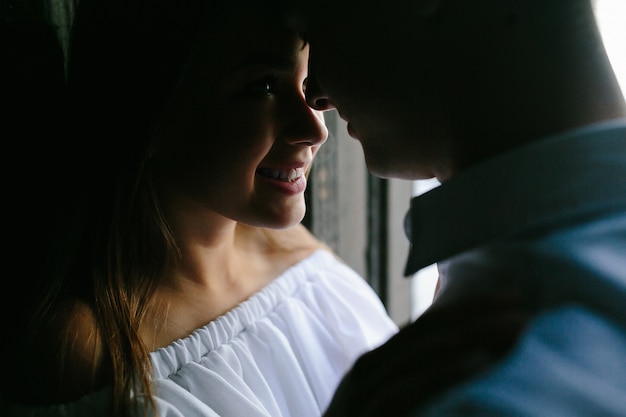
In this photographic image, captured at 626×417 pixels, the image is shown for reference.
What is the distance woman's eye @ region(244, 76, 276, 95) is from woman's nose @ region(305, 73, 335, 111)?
→ 9cm

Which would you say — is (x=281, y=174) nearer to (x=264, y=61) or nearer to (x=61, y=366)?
(x=264, y=61)

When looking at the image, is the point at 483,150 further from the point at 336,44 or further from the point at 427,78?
the point at 336,44

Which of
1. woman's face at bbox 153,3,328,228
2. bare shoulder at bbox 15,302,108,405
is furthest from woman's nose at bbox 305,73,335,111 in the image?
bare shoulder at bbox 15,302,108,405

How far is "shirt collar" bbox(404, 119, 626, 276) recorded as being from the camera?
0.45 meters

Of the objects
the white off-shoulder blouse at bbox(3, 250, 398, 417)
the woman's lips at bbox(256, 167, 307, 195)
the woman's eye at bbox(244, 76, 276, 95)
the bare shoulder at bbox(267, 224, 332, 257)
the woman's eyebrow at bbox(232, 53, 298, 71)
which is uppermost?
the woman's eyebrow at bbox(232, 53, 298, 71)

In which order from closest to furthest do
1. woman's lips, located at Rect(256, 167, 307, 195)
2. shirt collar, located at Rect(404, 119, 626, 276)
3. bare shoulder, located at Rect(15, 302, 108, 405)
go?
shirt collar, located at Rect(404, 119, 626, 276) < bare shoulder, located at Rect(15, 302, 108, 405) < woman's lips, located at Rect(256, 167, 307, 195)

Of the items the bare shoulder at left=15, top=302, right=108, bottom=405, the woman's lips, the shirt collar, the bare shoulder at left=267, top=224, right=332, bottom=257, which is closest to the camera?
the shirt collar

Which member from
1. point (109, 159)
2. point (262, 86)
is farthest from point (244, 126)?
point (109, 159)

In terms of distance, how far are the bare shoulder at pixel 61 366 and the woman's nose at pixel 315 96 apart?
15.1 inches

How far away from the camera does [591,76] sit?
0.47 meters

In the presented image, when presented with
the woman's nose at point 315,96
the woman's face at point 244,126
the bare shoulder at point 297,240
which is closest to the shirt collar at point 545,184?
the woman's nose at point 315,96

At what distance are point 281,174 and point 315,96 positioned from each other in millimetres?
165

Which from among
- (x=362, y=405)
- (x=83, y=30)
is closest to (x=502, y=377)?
(x=362, y=405)

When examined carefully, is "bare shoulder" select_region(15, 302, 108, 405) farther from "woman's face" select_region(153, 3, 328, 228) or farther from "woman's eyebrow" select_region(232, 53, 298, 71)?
"woman's eyebrow" select_region(232, 53, 298, 71)
